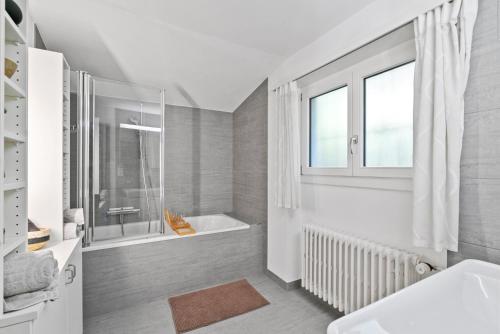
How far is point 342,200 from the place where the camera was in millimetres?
1950

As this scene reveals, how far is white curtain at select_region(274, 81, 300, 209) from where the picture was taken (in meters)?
2.23

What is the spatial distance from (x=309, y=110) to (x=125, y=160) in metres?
1.90

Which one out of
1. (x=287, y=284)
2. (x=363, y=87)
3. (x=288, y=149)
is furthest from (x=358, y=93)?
(x=287, y=284)

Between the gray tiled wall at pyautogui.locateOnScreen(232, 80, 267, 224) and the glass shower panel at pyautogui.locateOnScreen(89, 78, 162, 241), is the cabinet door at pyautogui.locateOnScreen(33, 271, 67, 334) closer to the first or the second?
the glass shower panel at pyautogui.locateOnScreen(89, 78, 162, 241)

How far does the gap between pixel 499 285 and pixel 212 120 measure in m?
3.22

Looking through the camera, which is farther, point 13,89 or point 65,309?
point 65,309

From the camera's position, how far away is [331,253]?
1.92 metres

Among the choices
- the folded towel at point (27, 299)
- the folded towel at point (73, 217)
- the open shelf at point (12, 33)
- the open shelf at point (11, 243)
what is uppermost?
the open shelf at point (12, 33)

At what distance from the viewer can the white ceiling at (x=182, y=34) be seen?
1.74 metres

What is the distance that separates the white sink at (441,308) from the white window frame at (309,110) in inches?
41.6

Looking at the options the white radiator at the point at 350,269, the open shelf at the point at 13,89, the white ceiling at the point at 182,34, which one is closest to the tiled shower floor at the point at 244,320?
the white radiator at the point at 350,269

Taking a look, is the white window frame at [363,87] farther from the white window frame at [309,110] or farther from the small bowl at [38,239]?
the small bowl at [38,239]

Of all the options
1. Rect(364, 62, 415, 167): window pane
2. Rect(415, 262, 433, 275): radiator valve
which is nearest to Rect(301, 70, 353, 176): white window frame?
Rect(364, 62, 415, 167): window pane

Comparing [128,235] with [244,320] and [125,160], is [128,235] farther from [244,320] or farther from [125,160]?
[244,320]
